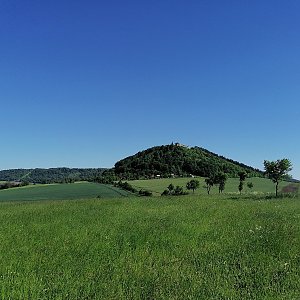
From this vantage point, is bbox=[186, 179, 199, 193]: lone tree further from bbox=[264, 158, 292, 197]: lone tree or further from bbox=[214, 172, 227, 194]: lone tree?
bbox=[264, 158, 292, 197]: lone tree

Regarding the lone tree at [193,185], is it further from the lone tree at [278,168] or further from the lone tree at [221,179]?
the lone tree at [278,168]

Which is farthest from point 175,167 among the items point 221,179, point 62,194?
point 62,194

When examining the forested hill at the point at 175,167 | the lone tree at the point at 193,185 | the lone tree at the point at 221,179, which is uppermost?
the forested hill at the point at 175,167

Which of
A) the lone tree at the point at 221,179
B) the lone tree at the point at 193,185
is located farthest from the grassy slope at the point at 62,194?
the lone tree at the point at 221,179

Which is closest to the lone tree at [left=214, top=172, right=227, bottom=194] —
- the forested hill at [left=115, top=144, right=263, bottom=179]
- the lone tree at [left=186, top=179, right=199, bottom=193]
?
the lone tree at [left=186, top=179, right=199, bottom=193]

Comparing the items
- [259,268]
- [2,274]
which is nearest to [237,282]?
[259,268]

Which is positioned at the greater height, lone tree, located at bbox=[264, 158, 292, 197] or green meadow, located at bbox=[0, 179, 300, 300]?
lone tree, located at bbox=[264, 158, 292, 197]

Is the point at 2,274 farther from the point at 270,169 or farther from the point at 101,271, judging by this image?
the point at 270,169

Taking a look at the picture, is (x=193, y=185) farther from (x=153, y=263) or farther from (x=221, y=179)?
(x=153, y=263)

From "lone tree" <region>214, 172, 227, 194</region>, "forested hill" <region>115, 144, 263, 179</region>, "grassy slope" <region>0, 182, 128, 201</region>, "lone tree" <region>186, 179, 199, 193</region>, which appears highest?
"forested hill" <region>115, 144, 263, 179</region>

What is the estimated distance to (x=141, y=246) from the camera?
12102 millimetres

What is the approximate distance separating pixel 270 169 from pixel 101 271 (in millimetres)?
52273

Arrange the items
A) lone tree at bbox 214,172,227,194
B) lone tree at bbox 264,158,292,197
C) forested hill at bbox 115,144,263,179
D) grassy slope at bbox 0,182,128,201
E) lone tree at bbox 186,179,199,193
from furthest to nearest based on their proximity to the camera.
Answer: forested hill at bbox 115,144,263,179
lone tree at bbox 186,179,199,193
lone tree at bbox 214,172,227,194
grassy slope at bbox 0,182,128,201
lone tree at bbox 264,158,292,197

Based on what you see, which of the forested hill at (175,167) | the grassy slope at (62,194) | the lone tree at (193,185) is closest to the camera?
the grassy slope at (62,194)
